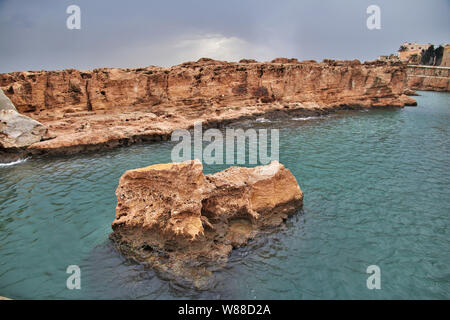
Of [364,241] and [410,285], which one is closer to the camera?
[410,285]

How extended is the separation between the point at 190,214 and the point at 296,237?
10.1 ft

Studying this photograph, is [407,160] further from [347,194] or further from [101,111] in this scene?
[101,111]

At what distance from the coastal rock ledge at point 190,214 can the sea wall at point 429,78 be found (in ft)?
254

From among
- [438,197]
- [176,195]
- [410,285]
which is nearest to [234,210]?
[176,195]

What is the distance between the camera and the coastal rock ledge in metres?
6.09

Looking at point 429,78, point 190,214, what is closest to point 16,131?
point 190,214

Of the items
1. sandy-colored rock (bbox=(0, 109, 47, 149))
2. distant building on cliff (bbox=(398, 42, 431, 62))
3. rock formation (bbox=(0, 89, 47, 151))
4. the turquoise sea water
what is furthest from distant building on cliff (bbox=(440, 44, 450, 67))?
sandy-colored rock (bbox=(0, 109, 47, 149))

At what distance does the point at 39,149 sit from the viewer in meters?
16.2

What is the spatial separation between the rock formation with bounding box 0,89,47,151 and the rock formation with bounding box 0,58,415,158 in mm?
846

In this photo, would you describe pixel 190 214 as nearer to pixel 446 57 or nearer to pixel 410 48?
pixel 446 57

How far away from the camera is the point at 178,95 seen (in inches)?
1014

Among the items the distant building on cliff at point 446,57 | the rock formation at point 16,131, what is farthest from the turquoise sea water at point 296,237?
the distant building on cliff at point 446,57

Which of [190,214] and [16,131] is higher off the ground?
[16,131]

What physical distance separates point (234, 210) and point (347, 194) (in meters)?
4.97
